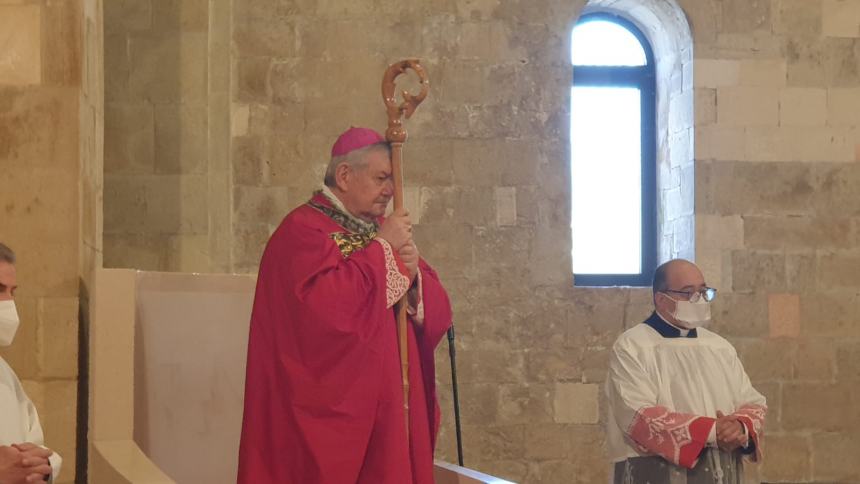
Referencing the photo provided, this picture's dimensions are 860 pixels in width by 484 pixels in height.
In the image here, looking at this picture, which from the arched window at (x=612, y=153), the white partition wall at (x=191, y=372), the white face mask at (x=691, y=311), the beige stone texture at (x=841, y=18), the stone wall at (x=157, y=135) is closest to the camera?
the white partition wall at (x=191, y=372)

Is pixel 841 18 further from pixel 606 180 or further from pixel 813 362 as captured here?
pixel 813 362

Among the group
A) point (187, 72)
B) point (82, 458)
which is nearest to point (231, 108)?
point (187, 72)

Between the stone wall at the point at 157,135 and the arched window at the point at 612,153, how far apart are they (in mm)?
2457

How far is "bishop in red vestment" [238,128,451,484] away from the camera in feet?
11.9

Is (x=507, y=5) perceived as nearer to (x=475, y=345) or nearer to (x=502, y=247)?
(x=502, y=247)

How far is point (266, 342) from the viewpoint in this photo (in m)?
3.73

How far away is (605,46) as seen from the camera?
784 cm

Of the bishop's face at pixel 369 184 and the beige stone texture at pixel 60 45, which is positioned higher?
the beige stone texture at pixel 60 45

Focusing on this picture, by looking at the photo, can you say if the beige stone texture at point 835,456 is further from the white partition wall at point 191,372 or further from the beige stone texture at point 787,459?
the white partition wall at point 191,372

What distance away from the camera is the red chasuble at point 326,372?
363 cm

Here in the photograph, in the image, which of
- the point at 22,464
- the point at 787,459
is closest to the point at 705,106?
the point at 787,459

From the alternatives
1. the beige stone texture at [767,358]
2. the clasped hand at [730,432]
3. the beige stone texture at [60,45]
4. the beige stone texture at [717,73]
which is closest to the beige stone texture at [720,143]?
the beige stone texture at [717,73]

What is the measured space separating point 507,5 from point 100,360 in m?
3.96

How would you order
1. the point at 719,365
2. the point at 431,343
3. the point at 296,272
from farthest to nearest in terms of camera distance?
1. the point at 719,365
2. the point at 431,343
3. the point at 296,272
